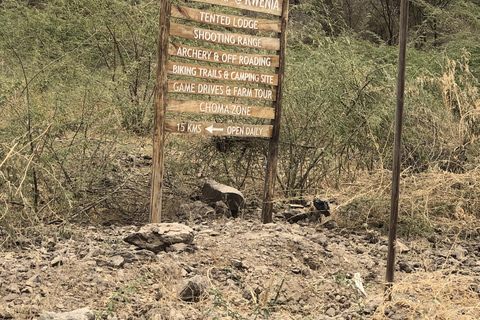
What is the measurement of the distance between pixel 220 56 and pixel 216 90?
1.05 feet

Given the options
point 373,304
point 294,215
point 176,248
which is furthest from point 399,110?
point 294,215

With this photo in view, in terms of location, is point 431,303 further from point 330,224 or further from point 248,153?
point 248,153

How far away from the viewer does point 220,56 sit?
614 centimetres

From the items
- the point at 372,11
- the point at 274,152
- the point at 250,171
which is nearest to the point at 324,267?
the point at 274,152

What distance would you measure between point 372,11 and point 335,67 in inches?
437

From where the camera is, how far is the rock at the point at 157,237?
5.03m

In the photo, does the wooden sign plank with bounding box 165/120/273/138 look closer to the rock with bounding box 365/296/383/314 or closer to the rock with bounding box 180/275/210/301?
the rock with bounding box 180/275/210/301

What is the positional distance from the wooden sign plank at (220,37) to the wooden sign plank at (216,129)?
0.74m

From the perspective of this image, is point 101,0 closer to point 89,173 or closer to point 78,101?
point 78,101

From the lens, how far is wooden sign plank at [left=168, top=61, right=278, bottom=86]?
587 centimetres

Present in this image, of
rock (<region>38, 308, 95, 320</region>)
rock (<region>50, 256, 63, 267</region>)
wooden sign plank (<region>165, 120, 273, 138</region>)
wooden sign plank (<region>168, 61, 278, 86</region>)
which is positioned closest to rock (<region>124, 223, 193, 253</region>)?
rock (<region>50, 256, 63, 267</region>)

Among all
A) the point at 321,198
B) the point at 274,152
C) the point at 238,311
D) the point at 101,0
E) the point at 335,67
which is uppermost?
the point at 101,0

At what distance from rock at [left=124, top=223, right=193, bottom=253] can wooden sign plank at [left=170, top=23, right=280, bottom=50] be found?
174cm

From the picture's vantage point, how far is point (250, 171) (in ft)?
25.5
